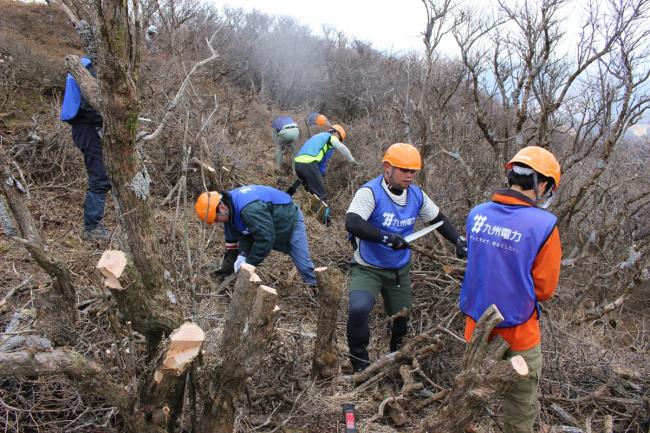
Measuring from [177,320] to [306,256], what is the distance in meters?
2.35

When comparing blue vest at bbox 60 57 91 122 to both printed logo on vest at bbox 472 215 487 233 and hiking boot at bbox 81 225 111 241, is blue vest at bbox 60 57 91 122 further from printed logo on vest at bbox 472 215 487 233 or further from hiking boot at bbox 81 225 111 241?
printed logo on vest at bbox 472 215 487 233

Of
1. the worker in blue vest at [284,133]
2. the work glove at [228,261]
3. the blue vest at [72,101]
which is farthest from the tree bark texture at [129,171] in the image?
the worker in blue vest at [284,133]

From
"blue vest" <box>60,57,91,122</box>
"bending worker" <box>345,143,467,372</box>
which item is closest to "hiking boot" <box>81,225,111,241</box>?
"blue vest" <box>60,57,91,122</box>

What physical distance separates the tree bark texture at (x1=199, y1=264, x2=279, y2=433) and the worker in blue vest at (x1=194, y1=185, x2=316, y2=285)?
1539 mm

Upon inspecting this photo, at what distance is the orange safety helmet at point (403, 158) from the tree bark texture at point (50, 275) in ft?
6.65

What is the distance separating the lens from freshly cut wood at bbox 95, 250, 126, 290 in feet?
6.47

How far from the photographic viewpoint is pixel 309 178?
6.86 m

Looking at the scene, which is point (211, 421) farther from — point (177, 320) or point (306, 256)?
point (306, 256)

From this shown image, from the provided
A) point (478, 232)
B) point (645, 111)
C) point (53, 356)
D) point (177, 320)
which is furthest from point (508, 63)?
point (53, 356)

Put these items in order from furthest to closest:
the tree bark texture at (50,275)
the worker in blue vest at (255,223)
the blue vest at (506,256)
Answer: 1. the worker in blue vest at (255,223)
2. the tree bark texture at (50,275)
3. the blue vest at (506,256)

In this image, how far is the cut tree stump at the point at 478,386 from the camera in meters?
1.98

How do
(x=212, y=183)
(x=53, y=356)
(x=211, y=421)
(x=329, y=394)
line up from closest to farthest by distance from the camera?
1. (x=53, y=356)
2. (x=211, y=421)
3. (x=329, y=394)
4. (x=212, y=183)

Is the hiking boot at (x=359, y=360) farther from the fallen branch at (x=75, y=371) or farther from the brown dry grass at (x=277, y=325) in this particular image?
the fallen branch at (x=75, y=371)

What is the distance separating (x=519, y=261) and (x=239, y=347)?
133 cm
